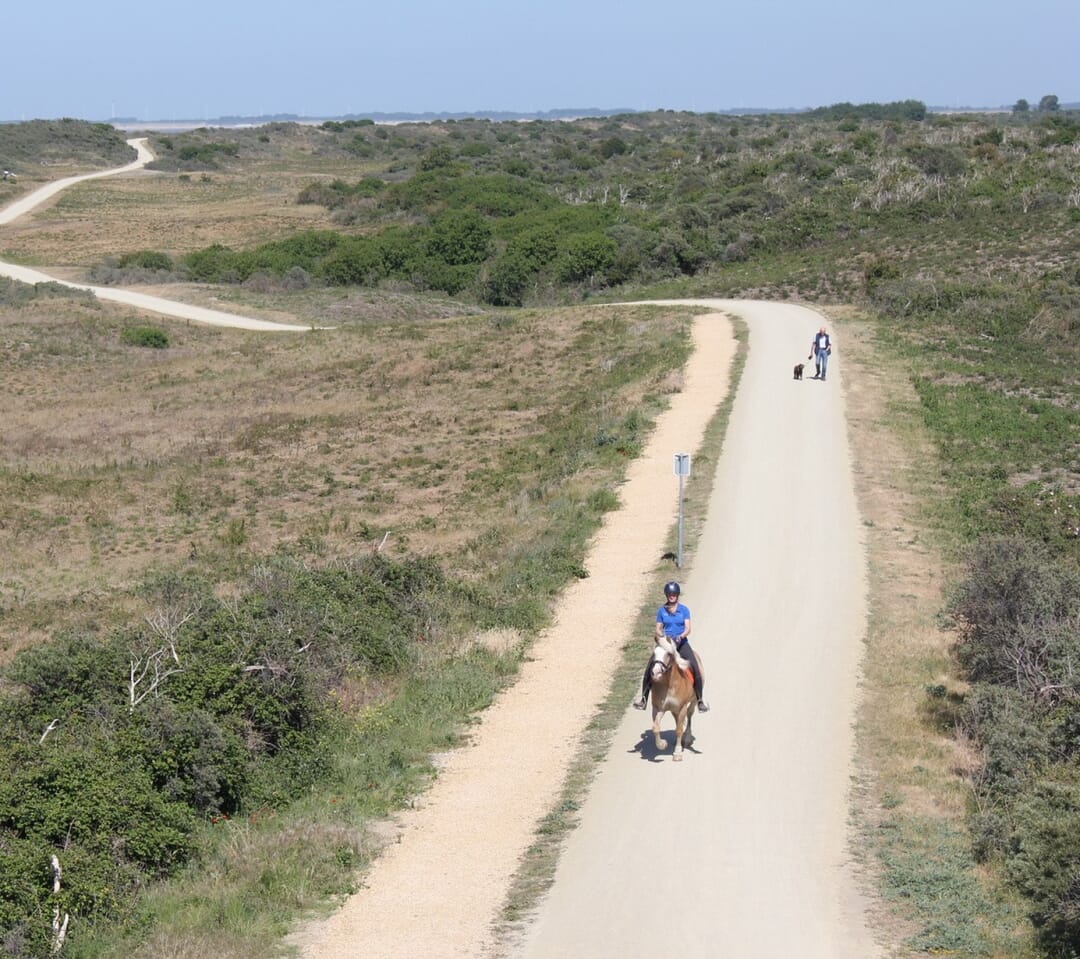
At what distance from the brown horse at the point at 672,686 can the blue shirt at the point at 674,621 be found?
19 centimetres

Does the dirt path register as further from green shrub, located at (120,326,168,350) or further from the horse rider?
green shrub, located at (120,326,168,350)

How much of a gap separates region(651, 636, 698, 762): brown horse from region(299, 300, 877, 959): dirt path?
1.34ft

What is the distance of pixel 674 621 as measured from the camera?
1241cm

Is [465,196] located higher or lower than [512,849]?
higher

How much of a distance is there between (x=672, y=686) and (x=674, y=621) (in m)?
0.68

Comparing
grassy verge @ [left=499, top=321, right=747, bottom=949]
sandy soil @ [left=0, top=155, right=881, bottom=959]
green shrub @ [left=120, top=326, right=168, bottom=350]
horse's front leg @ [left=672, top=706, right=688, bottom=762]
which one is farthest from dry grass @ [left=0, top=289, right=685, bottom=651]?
horse's front leg @ [left=672, top=706, right=688, bottom=762]

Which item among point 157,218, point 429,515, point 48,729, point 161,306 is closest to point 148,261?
point 161,306

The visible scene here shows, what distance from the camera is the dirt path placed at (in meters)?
9.45

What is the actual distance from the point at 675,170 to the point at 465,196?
48.7ft

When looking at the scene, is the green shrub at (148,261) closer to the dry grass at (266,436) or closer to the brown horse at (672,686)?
the dry grass at (266,436)

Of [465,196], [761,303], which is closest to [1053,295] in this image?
[761,303]

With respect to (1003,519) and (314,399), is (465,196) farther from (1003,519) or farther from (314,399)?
(1003,519)

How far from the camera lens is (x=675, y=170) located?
86.6 metres

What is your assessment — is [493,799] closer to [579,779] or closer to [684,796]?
[579,779]
